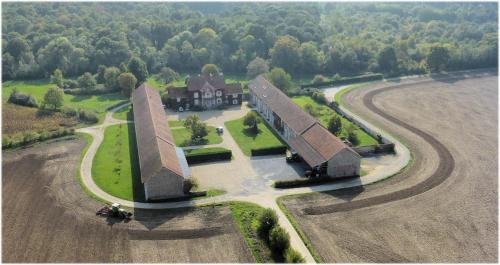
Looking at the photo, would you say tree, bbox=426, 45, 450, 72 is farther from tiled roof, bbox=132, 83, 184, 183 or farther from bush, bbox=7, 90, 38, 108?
bush, bbox=7, 90, 38, 108

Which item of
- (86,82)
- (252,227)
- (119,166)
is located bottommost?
(252,227)

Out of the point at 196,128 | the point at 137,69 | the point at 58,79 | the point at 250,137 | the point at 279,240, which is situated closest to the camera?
the point at 279,240

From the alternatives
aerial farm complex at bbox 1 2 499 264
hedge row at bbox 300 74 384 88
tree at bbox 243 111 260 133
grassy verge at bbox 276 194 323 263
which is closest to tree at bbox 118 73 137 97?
aerial farm complex at bbox 1 2 499 264

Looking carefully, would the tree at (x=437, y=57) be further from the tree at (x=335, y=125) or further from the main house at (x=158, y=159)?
the main house at (x=158, y=159)

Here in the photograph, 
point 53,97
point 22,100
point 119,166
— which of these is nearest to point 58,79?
point 22,100

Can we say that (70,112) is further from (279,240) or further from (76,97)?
(279,240)
